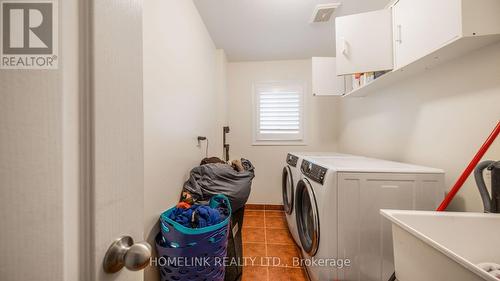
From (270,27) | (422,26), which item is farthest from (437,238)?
(270,27)

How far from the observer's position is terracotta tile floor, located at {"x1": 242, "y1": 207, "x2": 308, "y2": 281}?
1.65 m

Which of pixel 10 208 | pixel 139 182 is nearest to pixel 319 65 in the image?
pixel 139 182

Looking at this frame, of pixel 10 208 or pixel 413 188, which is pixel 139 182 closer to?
pixel 10 208

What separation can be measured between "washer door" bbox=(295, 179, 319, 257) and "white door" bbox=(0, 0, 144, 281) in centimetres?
118

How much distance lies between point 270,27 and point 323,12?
54cm

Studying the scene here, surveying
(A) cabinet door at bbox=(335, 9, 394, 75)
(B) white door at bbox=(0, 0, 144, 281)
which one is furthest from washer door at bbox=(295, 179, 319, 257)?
(B) white door at bbox=(0, 0, 144, 281)

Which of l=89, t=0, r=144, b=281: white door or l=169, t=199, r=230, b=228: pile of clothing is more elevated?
l=89, t=0, r=144, b=281: white door

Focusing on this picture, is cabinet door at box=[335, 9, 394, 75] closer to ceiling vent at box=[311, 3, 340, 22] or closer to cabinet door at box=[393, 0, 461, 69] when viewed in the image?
cabinet door at box=[393, 0, 461, 69]

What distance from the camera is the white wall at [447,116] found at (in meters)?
0.99

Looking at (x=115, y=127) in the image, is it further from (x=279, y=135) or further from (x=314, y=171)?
(x=279, y=135)

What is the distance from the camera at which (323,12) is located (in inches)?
73.3

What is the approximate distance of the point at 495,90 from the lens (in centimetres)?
95

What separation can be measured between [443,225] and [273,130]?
2407 millimetres

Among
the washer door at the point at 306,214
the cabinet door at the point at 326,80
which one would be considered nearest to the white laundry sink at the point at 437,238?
the washer door at the point at 306,214
